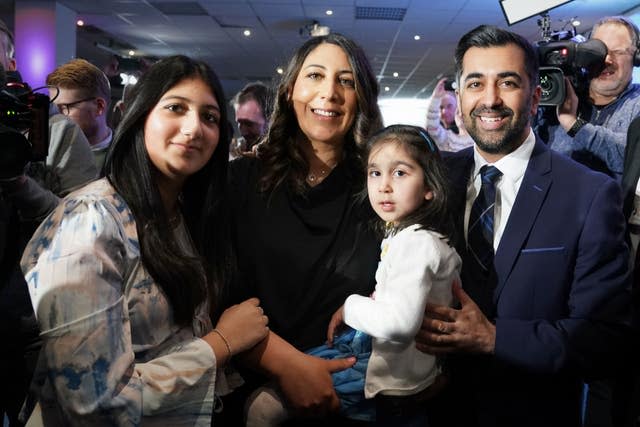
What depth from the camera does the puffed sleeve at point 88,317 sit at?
1087 millimetres

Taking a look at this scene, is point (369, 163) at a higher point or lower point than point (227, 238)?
higher

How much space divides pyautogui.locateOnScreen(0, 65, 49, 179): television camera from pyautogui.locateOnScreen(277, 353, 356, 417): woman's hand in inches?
33.2

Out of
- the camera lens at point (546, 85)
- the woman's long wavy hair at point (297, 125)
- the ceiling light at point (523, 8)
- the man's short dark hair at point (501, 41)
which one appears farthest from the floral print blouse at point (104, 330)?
the ceiling light at point (523, 8)

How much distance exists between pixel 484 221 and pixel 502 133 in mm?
278

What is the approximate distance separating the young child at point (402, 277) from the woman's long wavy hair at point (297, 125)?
16 centimetres

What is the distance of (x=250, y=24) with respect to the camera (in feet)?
30.5

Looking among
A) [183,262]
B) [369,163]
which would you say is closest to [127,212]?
[183,262]

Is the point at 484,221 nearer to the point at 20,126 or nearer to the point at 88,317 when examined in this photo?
the point at 88,317

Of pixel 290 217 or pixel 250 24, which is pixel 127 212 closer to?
pixel 290 217

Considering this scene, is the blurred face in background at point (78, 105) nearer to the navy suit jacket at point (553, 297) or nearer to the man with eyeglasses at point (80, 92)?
the man with eyeglasses at point (80, 92)

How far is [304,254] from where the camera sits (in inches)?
66.8

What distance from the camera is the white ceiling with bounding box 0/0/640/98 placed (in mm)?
8102

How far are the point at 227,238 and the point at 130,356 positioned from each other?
1.78 feet

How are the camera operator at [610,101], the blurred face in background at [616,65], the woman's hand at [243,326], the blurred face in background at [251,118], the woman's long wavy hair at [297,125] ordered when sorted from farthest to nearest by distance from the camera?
the blurred face in background at [251,118]
the blurred face in background at [616,65]
the camera operator at [610,101]
the woman's long wavy hair at [297,125]
the woman's hand at [243,326]
